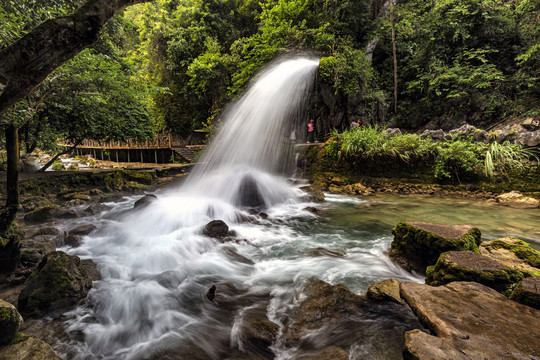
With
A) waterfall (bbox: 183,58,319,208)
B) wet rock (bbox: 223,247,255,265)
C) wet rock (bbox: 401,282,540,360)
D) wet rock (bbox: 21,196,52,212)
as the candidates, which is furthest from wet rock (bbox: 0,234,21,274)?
waterfall (bbox: 183,58,319,208)

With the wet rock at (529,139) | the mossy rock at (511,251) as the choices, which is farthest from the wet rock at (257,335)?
the wet rock at (529,139)

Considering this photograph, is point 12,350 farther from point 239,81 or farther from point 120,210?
point 239,81

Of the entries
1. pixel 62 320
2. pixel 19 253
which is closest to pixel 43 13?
pixel 19 253

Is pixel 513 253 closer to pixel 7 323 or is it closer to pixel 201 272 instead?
pixel 201 272

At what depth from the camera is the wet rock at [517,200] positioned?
281 inches

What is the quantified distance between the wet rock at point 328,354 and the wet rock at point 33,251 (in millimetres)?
4630

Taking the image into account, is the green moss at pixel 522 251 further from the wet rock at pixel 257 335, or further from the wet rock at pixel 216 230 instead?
the wet rock at pixel 216 230

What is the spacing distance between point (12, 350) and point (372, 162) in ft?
35.6

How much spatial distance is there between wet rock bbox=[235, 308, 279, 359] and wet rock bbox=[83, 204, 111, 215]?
681cm

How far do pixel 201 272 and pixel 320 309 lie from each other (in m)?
2.37

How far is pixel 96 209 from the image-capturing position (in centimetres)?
755

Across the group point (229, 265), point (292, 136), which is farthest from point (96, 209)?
point (292, 136)

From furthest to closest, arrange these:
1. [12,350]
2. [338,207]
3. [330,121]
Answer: [330,121], [338,207], [12,350]

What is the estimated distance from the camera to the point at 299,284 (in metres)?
3.65
